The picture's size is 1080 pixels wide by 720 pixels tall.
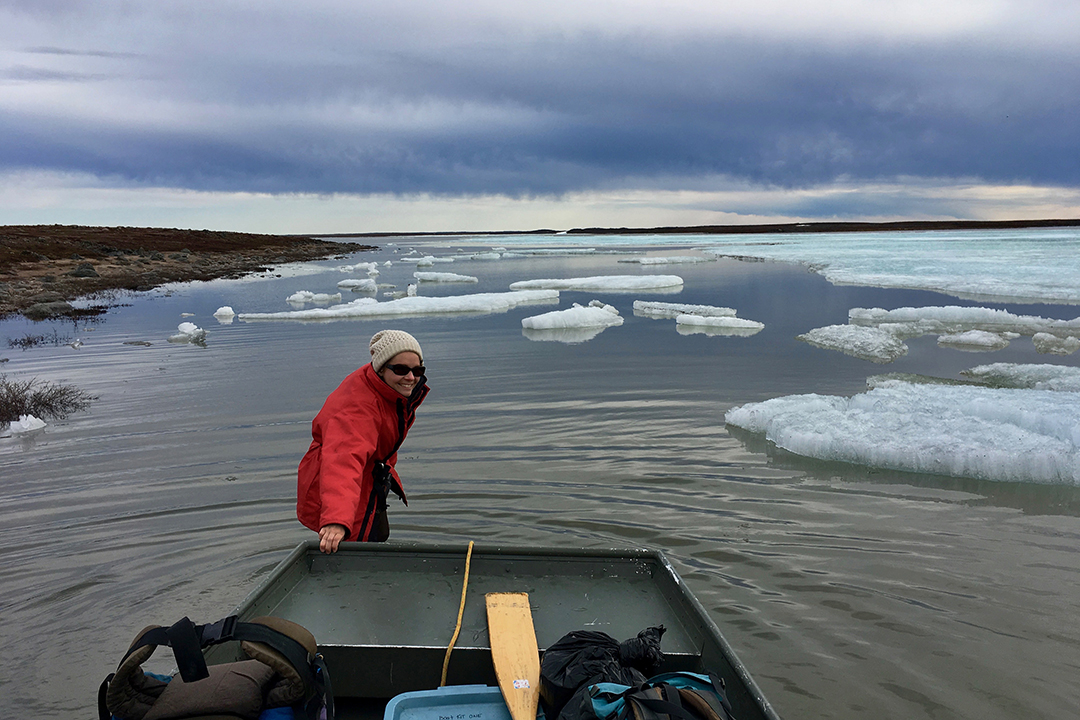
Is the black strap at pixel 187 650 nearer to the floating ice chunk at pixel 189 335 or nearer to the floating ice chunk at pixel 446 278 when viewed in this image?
the floating ice chunk at pixel 189 335

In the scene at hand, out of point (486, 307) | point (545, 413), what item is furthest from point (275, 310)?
point (545, 413)

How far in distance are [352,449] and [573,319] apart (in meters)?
11.6

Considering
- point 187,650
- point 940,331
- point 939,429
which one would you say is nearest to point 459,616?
point 187,650

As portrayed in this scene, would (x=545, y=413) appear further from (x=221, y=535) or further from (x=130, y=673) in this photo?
(x=130, y=673)

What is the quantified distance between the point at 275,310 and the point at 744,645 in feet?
57.2

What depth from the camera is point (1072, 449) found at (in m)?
5.84

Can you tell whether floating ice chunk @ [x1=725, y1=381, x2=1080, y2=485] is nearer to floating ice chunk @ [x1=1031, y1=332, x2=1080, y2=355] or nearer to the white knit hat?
floating ice chunk @ [x1=1031, y1=332, x2=1080, y2=355]

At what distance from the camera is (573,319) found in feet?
47.8

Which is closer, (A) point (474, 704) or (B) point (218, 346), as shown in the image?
(A) point (474, 704)

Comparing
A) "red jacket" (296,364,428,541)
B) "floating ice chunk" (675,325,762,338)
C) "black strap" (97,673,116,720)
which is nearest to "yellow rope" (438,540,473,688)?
"red jacket" (296,364,428,541)

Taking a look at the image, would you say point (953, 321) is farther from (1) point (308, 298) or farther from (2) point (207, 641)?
(1) point (308, 298)

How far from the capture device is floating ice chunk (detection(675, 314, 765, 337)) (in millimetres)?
13375

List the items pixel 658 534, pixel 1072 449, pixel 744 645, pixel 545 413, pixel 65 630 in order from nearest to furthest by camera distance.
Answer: pixel 744 645 → pixel 65 630 → pixel 658 534 → pixel 1072 449 → pixel 545 413

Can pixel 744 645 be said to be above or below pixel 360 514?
below
